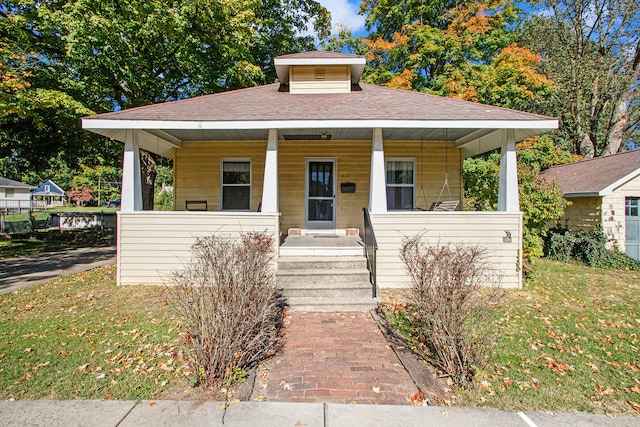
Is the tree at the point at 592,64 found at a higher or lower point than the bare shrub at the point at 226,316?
higher

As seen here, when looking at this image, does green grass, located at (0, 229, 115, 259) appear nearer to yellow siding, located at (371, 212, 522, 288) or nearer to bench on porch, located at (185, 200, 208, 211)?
bench on porch, located at (185, 200, 208, 211)

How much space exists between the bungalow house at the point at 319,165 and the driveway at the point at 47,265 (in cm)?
260

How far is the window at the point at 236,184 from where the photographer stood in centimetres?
997

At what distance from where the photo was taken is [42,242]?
566 inches

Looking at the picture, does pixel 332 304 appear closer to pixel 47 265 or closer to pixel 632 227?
pixel 47 265

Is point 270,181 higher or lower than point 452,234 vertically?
higher

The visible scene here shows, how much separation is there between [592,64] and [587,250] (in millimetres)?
13327

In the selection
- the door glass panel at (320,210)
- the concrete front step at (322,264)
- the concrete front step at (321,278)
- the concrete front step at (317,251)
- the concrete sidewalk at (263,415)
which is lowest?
the concrete sidewalk at (263,415)

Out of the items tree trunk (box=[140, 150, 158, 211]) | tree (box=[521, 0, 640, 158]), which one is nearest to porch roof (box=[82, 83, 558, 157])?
tree trunk (box=[140, 150, 158, 211])

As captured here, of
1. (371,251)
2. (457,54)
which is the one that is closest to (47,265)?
(371,251)

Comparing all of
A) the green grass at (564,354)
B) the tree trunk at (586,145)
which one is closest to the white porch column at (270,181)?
the green grass at (564,354)

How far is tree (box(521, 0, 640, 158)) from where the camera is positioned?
1756 cm

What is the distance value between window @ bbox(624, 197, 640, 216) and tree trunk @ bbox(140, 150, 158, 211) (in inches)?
705

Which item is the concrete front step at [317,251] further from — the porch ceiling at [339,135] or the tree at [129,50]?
the tree at [129,50]
